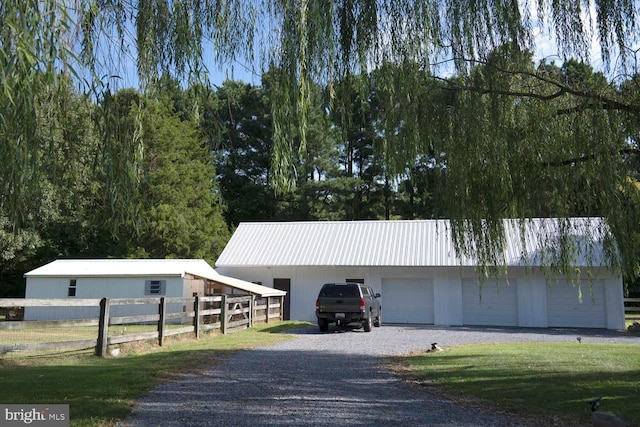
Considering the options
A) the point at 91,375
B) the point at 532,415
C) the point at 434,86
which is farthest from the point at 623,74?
the point at 91,375

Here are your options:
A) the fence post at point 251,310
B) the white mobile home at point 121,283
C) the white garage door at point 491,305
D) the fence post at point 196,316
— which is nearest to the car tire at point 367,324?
the fence post at point 251,310

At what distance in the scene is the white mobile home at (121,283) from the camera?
2289 cm

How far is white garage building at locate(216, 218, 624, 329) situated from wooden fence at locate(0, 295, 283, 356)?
244 centimetres

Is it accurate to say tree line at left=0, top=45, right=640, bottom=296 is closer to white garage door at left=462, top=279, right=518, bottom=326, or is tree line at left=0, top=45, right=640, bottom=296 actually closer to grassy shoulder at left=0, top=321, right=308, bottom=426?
grassy shoulder at left=0, top=321, right=308, bottom=426

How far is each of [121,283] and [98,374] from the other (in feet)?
54.4

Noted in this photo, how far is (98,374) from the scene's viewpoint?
8.23m

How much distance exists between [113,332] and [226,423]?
12477mm

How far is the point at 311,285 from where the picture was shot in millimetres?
25453

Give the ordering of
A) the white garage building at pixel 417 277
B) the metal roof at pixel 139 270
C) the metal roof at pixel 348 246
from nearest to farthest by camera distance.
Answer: the white garage building at pixel 417 277, the metal roof at pixel 139 270, the metal roof at pixel 348 246

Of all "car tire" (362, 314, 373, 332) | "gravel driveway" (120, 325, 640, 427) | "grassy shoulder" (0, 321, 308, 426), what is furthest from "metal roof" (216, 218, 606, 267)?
"gravel driveway" (120, 325, 640, 427)

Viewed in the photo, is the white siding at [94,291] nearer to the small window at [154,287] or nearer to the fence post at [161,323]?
the small window at [154,287]

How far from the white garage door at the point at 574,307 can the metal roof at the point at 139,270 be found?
1145cm

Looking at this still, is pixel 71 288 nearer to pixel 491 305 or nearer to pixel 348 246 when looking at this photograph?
→ pixel 348 246

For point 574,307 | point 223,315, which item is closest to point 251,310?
point 223,315
